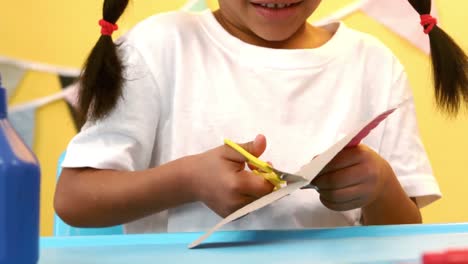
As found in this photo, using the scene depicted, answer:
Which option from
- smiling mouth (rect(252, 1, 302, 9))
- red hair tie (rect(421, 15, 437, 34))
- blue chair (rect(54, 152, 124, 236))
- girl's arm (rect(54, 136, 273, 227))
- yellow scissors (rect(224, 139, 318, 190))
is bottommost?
blue chair (rect(54, 152, 124, 236))

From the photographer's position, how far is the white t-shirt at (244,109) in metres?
0.76

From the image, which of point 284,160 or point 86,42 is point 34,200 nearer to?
point 284,160

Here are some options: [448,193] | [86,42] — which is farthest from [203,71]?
[448,193]

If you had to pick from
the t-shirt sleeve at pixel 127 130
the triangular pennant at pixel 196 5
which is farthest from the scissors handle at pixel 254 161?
the triangular pennant at pixel 196 5

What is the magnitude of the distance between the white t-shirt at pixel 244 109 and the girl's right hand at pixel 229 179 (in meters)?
0.15

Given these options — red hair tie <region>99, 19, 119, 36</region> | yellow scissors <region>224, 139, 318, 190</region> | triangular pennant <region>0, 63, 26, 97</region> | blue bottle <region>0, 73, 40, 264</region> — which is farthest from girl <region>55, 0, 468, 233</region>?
triangular pennant <region>0, 63, 26, 97</region>

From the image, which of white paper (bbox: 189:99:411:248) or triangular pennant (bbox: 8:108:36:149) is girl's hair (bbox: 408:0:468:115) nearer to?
white paper (bbox: 189:99:411:248)

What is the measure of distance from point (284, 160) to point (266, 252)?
1.14 feet

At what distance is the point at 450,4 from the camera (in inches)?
58.1

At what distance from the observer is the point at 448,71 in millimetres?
804

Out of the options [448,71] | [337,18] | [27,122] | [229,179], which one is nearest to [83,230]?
[229,179]

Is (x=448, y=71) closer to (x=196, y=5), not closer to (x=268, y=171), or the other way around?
(x=268, y=171)

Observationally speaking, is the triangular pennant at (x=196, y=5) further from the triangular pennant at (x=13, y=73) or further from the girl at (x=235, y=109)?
the girl at (x=235, y=109)

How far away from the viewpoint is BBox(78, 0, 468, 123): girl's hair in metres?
0.71
